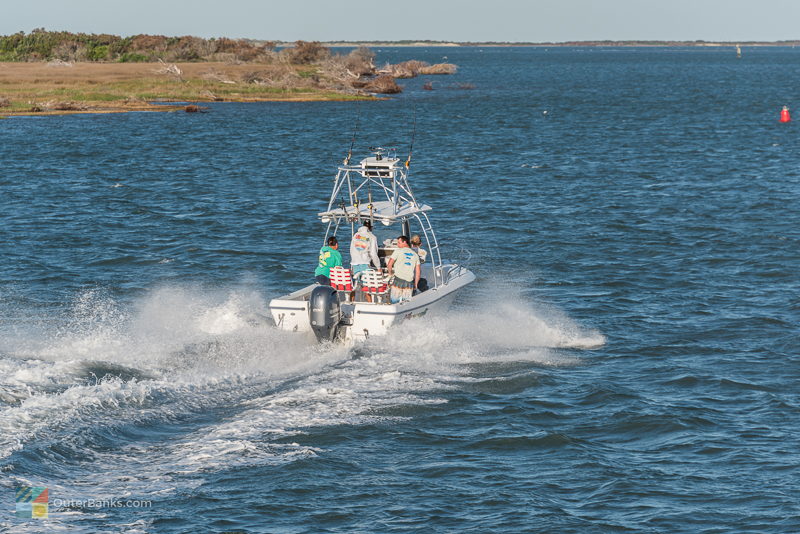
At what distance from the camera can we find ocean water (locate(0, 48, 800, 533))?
559 inches

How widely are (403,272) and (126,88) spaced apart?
74264mm

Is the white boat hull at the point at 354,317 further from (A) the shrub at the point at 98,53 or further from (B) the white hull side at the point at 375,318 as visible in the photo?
(A) the shrub at the point at 98,53

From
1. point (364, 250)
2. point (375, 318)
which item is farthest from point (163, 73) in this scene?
point (375, 318)

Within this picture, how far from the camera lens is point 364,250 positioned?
21.9 meters

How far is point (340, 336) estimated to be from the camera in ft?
66.5

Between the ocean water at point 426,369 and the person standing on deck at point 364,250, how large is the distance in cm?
170

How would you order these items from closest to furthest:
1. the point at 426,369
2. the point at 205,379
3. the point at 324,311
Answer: the point at 205,379
the point at 426,369
the point at 324,311

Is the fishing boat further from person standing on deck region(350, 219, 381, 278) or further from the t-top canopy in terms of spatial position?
person standing on deck region(350, 219, 381, 278)

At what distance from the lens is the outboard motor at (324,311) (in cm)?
1975

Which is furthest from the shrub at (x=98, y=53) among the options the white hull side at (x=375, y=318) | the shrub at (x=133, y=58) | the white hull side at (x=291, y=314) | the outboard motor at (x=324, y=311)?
the outboard motor at (x=324, y=311)

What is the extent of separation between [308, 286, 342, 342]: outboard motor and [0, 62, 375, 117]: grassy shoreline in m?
61.2

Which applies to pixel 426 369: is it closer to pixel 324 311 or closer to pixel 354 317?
pixel 354 317

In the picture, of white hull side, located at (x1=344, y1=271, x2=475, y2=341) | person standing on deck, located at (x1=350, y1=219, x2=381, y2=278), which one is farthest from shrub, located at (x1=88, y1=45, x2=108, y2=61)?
white hull side, located at (x1=344, y1=271, x2=475, y2=341)

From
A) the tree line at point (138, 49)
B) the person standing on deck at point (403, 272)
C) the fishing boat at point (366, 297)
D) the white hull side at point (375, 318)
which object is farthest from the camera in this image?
the tree line at point (138, 49)
